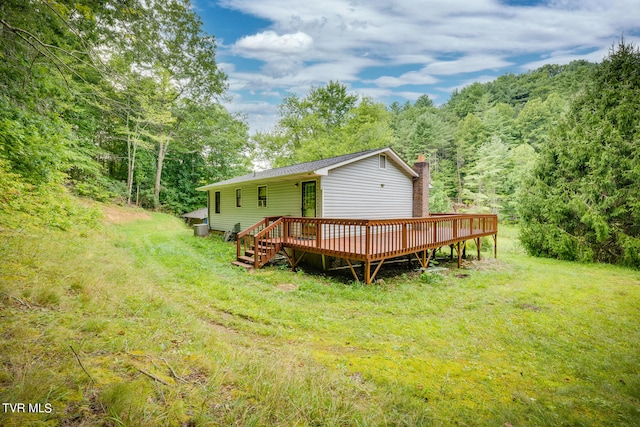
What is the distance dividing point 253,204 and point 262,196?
37.7 inches

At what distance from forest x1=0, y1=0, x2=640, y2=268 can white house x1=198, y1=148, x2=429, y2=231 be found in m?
5.44

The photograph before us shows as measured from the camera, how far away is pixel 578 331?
494 centimetres

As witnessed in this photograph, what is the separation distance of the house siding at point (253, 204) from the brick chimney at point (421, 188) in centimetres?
651

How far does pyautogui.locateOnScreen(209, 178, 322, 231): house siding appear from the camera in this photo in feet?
38.4

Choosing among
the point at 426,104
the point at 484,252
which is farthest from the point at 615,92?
the point at 426,104

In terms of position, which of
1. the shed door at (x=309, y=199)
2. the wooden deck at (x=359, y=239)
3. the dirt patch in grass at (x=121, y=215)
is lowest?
the wooden deck at (x=359, y=239)

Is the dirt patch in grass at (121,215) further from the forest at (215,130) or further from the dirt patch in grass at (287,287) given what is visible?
the dirt patch in grass at (287,287)

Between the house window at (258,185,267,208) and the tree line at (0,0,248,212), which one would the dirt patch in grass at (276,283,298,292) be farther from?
the house window at (258,185,267,208)

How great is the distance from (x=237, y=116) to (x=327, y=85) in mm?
11319

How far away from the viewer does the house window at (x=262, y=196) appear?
44.1ft

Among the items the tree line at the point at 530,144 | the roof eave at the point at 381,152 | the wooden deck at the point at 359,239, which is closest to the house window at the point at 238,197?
the wooden deck at the point at 359,239

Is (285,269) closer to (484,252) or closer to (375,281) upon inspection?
(375,281)

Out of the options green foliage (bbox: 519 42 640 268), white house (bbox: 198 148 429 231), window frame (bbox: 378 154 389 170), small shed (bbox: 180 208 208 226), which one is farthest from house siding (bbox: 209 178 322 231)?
green foliage (bbox: 519 42 640 268)

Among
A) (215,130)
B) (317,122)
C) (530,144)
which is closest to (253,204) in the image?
(215,130)
